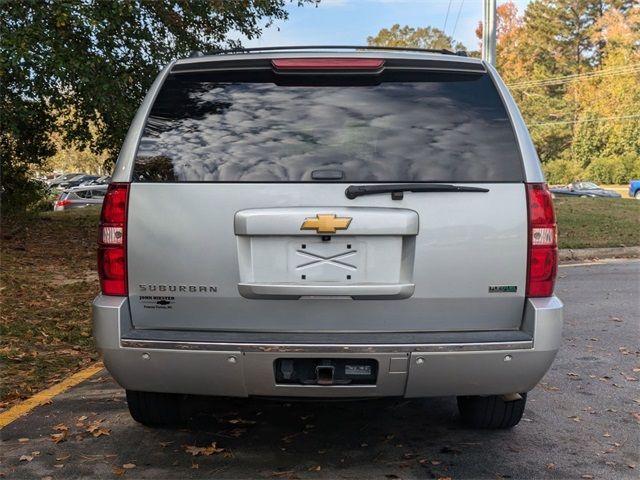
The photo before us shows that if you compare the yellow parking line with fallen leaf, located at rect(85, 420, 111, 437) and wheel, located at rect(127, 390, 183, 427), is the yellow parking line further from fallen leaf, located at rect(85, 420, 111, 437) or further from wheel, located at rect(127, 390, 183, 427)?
wheel, located at rect(127, 390, 183, 427)

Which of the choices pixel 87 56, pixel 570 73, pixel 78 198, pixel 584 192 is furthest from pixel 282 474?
pixel 570 73

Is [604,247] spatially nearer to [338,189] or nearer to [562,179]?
[338,189]

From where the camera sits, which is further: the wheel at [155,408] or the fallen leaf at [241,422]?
the fallen leaf at [241,422]

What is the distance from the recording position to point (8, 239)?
44.8 feet

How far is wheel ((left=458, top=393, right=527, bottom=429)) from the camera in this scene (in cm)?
417

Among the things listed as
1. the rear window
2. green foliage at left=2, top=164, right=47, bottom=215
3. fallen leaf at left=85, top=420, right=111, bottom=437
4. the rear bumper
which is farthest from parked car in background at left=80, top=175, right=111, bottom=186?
green foliage at left=2, top=164, right=47, bottom=215

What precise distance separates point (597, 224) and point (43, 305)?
13538 mm

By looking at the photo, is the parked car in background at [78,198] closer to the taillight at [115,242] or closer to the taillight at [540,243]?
the taillight at [115,242]

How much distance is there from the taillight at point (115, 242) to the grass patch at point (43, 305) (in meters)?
2.06

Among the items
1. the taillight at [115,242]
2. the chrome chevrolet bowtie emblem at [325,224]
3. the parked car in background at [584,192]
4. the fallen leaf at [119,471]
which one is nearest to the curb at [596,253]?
the chrome chevrolet bowtie emblem at [325,224]

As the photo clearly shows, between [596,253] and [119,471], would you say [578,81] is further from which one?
[119,471]

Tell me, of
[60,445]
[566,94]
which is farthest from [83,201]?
[566,94]

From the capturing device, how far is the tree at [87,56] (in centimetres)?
1040

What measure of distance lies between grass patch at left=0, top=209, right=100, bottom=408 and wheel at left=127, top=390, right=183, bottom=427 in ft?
4.27
